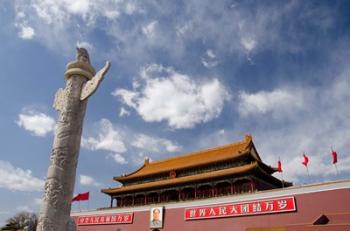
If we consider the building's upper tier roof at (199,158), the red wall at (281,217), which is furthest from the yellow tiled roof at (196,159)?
the red wall at (281,217)

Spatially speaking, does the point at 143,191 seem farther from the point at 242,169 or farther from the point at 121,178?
the point at 242,169

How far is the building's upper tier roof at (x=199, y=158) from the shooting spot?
759 inches

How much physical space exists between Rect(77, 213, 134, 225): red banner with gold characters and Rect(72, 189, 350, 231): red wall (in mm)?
1732

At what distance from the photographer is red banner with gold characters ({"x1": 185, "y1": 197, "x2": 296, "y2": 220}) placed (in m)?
13.4

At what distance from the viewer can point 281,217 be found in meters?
13.3

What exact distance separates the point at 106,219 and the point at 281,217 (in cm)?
1242

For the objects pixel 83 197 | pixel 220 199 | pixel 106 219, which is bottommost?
pixel 106 219

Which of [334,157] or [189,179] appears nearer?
[334,157]

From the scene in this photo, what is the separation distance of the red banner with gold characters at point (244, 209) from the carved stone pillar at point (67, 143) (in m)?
10.7

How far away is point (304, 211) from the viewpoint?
1281 cm

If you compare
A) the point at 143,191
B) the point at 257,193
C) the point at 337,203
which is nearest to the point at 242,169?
the point at 257,193

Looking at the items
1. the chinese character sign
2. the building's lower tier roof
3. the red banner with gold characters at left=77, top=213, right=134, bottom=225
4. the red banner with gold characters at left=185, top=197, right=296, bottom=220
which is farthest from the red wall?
the building's lower tier roof

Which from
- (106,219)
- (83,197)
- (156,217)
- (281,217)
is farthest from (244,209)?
(83,197)

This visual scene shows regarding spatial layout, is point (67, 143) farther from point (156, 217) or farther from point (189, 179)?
point (189, 179)
